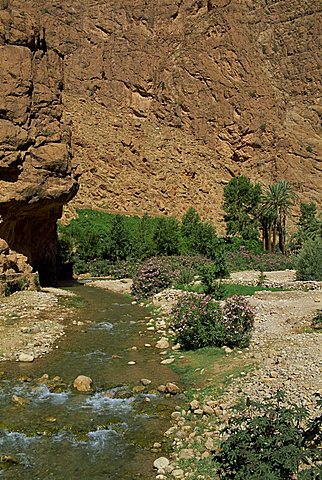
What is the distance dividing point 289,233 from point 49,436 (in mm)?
48109

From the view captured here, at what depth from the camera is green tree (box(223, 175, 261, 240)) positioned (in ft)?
146

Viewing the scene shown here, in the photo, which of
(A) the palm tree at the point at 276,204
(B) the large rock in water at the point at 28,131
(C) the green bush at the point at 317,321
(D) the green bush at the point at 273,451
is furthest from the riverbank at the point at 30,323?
(A) the palm tree at the point at 276,204

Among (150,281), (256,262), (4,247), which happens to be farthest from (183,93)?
(4,247)

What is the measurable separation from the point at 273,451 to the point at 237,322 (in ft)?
23.9

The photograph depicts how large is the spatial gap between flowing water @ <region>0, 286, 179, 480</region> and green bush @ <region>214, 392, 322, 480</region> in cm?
130

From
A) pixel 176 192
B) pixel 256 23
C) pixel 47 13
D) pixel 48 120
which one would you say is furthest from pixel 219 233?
pixel 256 23

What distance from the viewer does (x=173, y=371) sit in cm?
1138

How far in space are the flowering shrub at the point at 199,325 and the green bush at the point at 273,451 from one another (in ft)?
20.0

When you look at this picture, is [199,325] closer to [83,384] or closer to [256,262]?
[83,384]

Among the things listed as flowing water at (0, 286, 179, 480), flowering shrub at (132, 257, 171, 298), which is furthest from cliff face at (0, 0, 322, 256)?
flowing water at (0, 286, 179, 480)

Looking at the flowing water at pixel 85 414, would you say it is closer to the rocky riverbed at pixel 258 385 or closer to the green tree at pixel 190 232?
the rocky riverbed at pixel 258 385

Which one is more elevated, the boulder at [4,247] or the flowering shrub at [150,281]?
the boulder at [4,247]

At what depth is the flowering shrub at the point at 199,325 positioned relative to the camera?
1288 cm

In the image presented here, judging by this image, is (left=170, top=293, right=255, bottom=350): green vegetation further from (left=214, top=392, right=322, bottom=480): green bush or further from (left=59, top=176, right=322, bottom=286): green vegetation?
(left=59, top=176, right=322, bottom=286): green vegetation
